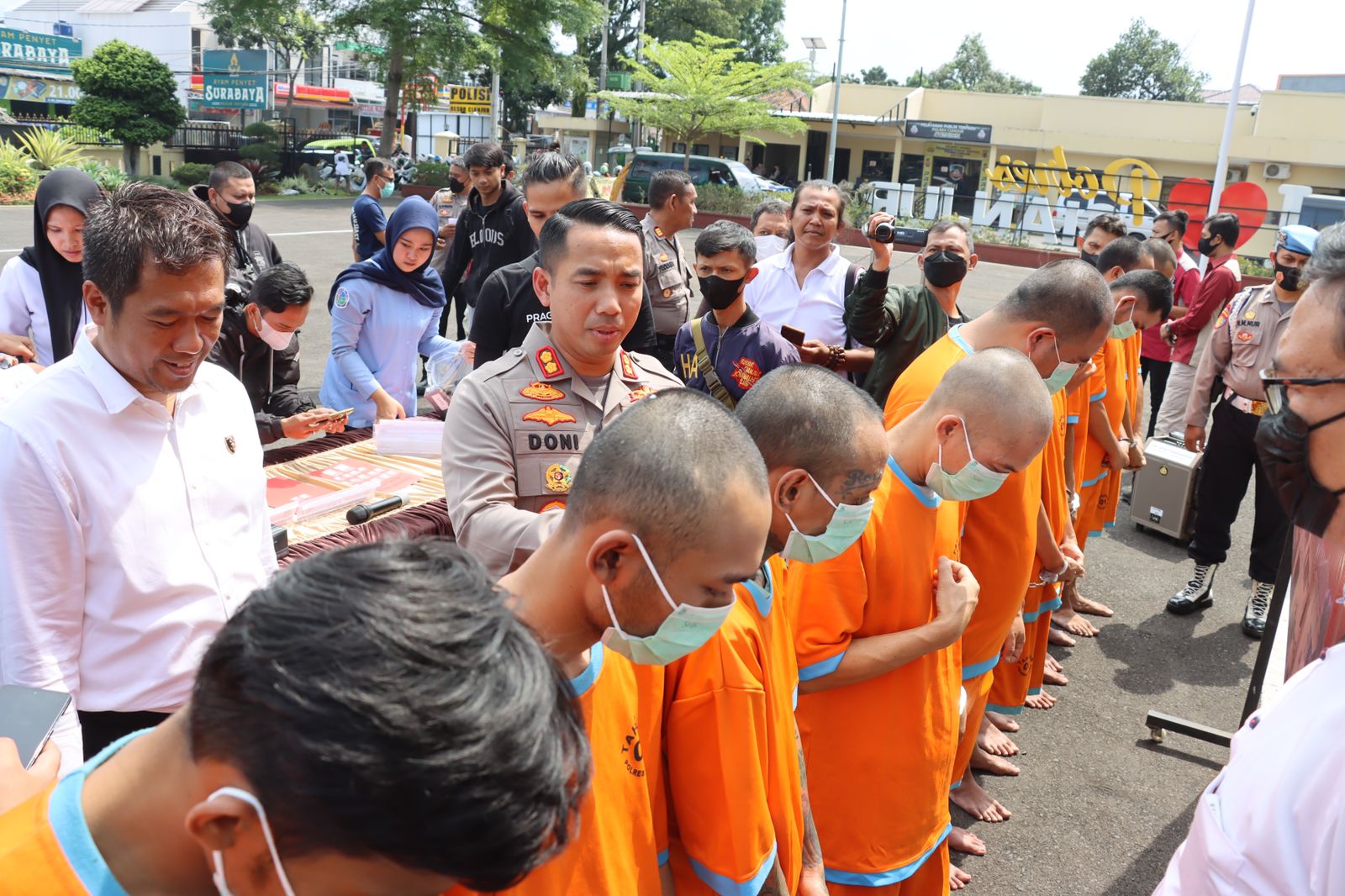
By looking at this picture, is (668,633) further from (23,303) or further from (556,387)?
(23,303)

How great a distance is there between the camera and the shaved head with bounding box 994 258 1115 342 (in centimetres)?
330

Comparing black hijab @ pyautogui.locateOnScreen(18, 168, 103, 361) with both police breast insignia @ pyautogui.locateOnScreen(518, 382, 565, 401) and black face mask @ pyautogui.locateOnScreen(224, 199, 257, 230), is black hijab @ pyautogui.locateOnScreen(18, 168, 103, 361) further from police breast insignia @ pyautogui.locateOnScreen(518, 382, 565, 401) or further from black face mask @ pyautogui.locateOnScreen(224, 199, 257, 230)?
police breast insignia @ pyautogui.locateOnScreen(518, 382, 565, 401)

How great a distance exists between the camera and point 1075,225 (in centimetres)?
2412

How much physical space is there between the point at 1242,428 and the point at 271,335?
5.04 m

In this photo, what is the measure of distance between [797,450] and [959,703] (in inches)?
43.2

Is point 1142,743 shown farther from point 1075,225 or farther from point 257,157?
point 257,157

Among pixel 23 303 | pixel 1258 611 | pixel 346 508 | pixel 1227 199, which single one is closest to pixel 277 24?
Answer: pixel 1227 199

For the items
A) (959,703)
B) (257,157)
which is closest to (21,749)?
(959,703)

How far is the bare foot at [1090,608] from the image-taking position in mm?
5547

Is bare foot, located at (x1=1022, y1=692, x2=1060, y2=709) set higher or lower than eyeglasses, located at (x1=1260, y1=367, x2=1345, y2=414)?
lower

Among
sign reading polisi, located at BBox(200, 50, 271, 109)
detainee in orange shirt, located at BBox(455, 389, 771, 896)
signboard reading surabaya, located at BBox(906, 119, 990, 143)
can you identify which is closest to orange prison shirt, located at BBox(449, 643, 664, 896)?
detainee in orange shirt, located at BBox(455, 389, 771, 896)

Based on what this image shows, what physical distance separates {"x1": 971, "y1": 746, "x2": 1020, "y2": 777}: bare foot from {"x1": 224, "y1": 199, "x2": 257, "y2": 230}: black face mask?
4.79 m

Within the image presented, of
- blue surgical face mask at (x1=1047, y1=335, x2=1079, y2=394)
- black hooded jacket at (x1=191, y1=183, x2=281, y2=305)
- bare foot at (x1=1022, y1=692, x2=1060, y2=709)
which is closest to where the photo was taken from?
blue surgical face mask at (x1=1047, y1=335, x2=1079, y2=394)

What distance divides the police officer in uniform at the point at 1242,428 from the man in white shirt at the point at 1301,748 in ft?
12.3
